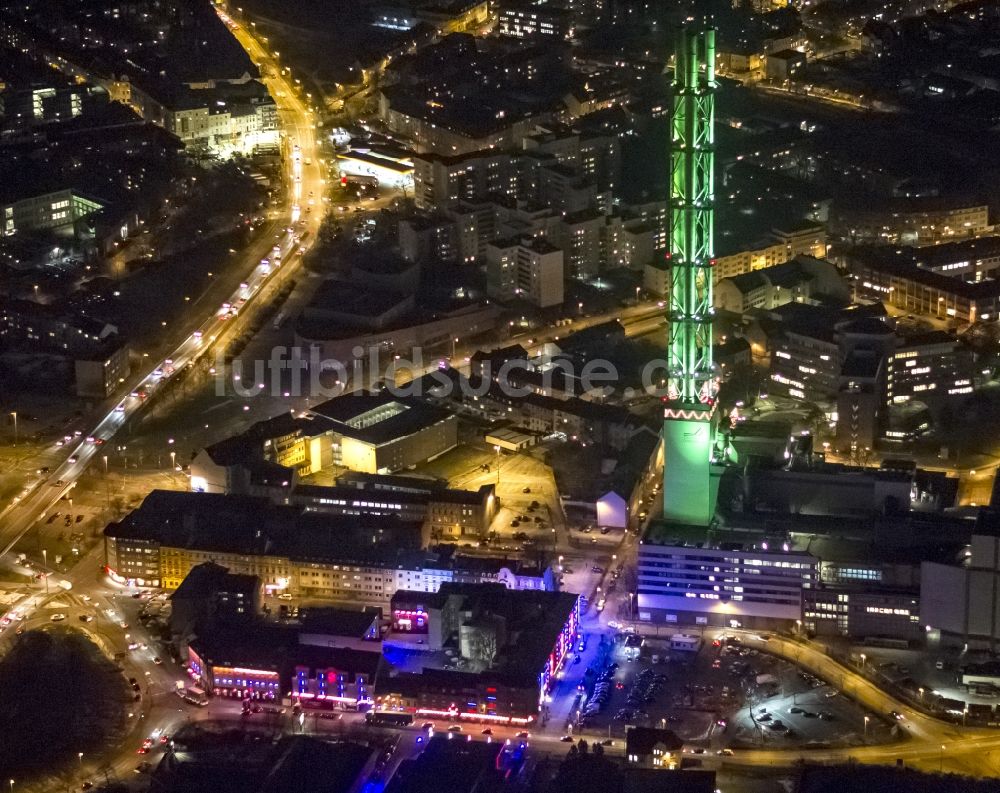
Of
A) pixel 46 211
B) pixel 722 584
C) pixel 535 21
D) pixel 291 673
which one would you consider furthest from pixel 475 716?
pixel 535 21

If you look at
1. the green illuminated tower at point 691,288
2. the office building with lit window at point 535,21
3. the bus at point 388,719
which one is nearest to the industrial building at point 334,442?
the green illuminated tower at point 691,288

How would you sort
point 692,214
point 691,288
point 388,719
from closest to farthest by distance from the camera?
point 388,719 → point 692,214 → point 691,288

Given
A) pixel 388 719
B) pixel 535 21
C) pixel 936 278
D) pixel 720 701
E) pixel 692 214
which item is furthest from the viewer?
pixel 535 21

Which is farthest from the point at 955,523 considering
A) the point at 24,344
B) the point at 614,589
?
the point at 24,344

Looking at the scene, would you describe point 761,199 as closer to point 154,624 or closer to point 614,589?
point 614,589

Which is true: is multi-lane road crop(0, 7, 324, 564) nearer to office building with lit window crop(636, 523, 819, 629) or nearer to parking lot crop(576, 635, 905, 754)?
office building with lit window crop(636, 523, 819, 629)

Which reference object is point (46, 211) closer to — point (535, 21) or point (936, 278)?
point (535, 21)
